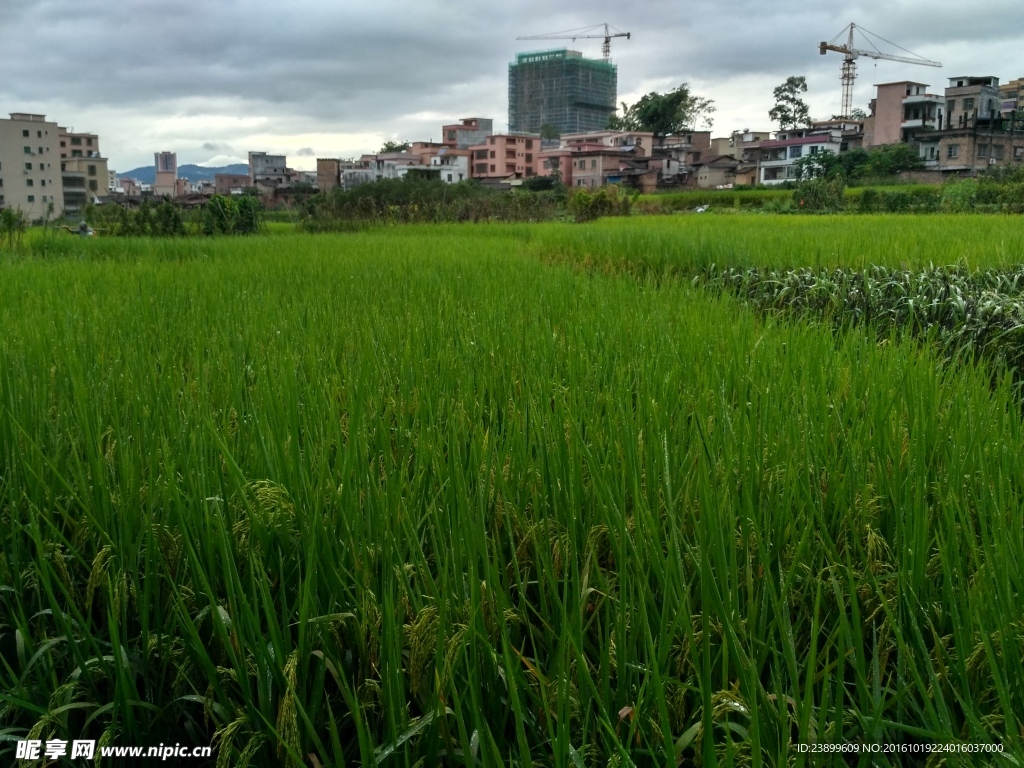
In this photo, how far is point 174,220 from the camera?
504 inches

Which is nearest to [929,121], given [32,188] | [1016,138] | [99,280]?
[1016,138]

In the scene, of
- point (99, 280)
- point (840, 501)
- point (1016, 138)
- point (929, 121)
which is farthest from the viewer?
point (929, 121)

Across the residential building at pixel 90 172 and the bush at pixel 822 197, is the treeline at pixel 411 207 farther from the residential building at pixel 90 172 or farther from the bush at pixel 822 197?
the residential building at pixel 90 172

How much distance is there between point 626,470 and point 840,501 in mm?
404

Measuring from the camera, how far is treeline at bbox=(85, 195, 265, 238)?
12633 mm

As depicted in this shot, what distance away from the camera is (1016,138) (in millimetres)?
36406

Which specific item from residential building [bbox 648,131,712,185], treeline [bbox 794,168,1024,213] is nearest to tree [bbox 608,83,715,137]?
residential building [bbox 648,131,712,185]

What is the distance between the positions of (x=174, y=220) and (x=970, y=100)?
128 ft

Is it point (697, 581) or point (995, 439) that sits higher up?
point (995, 439)

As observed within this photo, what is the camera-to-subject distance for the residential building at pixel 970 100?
37.7m

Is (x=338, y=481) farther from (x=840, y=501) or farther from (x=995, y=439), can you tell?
(x=995, y=439)

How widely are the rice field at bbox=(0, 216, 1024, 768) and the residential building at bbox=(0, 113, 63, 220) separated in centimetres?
4637

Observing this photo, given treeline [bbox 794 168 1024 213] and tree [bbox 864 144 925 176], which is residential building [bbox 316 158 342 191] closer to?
tree [bbox 864 144 925 176]

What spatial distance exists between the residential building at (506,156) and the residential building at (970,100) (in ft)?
74.4
